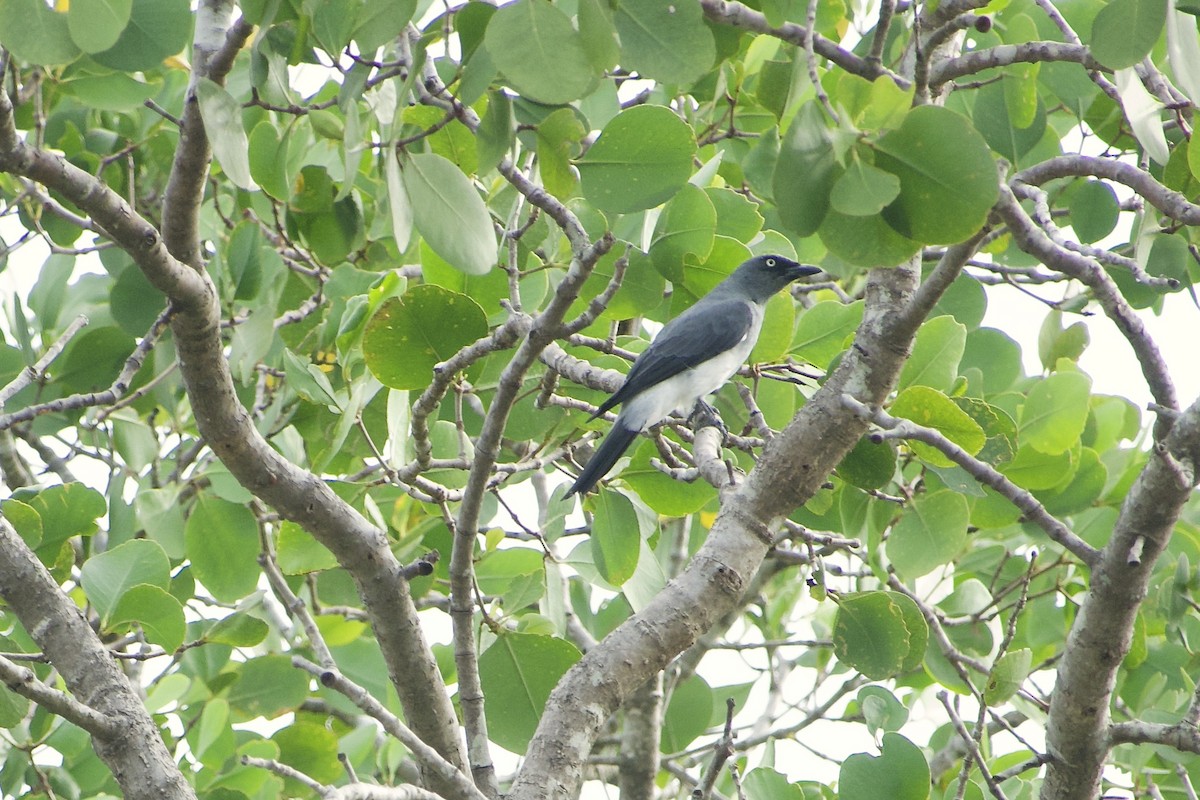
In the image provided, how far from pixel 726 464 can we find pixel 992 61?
1.37 meters

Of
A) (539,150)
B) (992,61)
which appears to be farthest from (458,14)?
(992,61)

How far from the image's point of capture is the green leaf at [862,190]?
160cm

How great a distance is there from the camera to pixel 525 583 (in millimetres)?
3400

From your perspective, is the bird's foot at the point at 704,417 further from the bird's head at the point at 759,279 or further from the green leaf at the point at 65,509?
the green leaf at the point at 65,509

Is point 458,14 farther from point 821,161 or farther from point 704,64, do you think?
point 821,161

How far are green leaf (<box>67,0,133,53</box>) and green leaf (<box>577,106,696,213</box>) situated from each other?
0.86 meters

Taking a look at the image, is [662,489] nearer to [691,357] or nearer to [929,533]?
[929,533]

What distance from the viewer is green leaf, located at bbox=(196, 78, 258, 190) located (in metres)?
1.98

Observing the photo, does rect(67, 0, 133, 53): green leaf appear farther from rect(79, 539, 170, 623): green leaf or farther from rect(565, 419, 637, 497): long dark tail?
rect(565, 419, 637, 497): long dark tail

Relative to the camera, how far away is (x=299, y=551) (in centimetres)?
320

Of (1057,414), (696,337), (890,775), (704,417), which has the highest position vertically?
(696,337)

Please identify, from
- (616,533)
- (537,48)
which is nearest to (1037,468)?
(616,533)

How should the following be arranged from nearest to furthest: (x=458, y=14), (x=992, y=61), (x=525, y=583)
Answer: (x=458, y=14)
(x=992, y=61)
(x=525, y=583)

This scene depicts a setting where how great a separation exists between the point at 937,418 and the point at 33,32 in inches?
78.8
